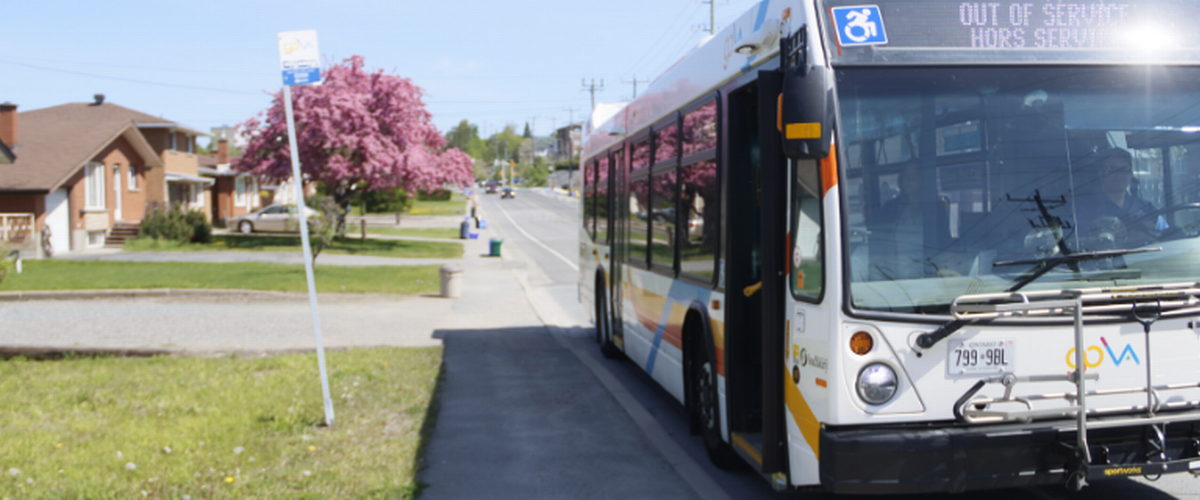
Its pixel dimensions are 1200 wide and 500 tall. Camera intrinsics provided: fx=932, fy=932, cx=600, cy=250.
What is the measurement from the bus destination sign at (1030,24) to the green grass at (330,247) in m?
28.4

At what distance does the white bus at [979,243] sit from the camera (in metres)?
4.20

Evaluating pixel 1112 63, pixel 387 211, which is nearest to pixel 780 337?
pixel 1112 63

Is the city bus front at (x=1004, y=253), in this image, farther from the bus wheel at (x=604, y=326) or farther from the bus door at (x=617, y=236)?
the bus wheel at (x=604, y=326)

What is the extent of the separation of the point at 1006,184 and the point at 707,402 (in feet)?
9.19

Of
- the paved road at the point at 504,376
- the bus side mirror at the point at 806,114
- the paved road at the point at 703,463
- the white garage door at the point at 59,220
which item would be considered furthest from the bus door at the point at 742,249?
the white garage door at the point at 59,220

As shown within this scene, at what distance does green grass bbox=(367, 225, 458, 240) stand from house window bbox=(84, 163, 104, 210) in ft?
51.7

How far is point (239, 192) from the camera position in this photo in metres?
56.9

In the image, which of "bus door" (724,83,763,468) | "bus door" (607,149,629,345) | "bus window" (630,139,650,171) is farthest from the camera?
"bus door" (607,149,629,345)

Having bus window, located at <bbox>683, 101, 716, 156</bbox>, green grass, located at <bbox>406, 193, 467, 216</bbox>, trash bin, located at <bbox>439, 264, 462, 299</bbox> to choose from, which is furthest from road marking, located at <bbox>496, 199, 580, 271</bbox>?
bus window, located at <bbox>683, 101, 716, 156</bbox>

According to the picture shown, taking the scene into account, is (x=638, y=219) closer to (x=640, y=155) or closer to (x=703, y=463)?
(x=640, y=155)

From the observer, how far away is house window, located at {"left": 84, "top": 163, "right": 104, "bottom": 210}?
115 ft

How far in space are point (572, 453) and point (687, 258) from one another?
5.46ft

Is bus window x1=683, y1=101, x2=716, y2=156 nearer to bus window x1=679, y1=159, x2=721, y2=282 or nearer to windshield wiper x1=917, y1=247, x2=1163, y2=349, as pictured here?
bus window x1=679, y1=159, x2=721, y2=282

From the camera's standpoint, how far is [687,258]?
6.78 metres
